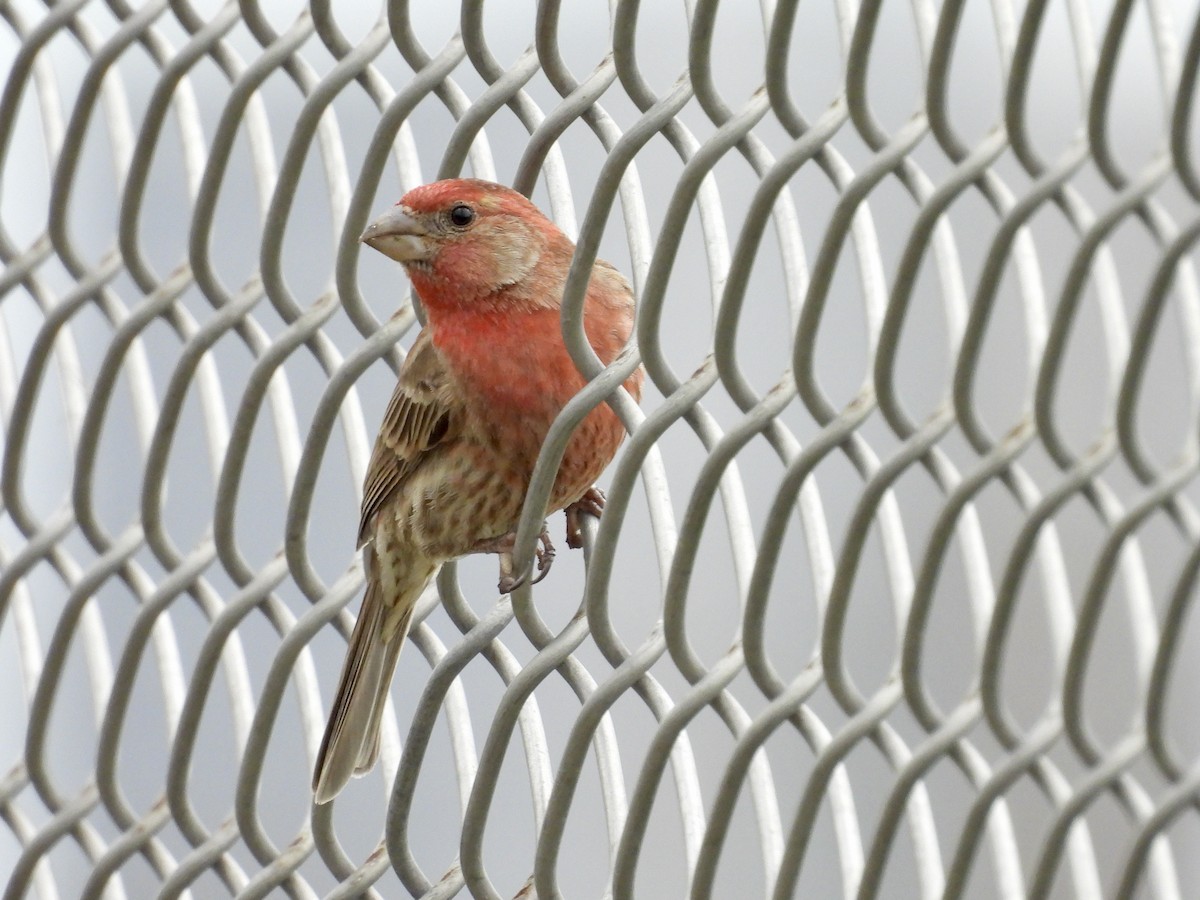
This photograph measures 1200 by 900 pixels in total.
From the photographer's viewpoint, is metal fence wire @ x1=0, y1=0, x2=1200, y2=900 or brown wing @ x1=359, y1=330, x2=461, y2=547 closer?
metal fence wire @ x1=0, y1=0, x2=1200, y2=900

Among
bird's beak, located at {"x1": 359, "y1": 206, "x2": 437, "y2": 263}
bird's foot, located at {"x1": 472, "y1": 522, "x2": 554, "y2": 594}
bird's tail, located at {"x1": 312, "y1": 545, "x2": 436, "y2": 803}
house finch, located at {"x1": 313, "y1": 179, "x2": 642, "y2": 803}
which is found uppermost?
bird's beak, located at {"x1": 359, "y1": 206, "x2": 437, "y2": 263}

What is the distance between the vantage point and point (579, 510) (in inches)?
85.9

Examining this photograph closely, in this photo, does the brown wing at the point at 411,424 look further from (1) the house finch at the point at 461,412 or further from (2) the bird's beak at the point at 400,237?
(2) the bird's beak at the point at 400,237

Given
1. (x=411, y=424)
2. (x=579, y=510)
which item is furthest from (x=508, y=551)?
(x=411, y=424)

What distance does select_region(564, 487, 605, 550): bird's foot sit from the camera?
2232 mm

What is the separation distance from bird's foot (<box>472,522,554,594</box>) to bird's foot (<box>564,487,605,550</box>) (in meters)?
0.03

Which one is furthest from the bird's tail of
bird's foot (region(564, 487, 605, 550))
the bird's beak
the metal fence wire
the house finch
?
the bird's beak

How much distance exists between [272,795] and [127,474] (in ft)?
4.75

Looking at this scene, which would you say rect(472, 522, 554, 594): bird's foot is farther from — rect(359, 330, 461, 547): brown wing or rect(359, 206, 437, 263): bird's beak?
rect(359, 206, 437, 263): bird's beak

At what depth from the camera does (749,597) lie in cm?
163

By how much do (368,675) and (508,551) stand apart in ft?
1.10

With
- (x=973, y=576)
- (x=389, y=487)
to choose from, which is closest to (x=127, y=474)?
(x=389, y=487)

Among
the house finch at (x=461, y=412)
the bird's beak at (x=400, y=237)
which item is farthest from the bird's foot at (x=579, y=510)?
the bird's beak at (x=400, y=237)

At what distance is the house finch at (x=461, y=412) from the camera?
2172mm
